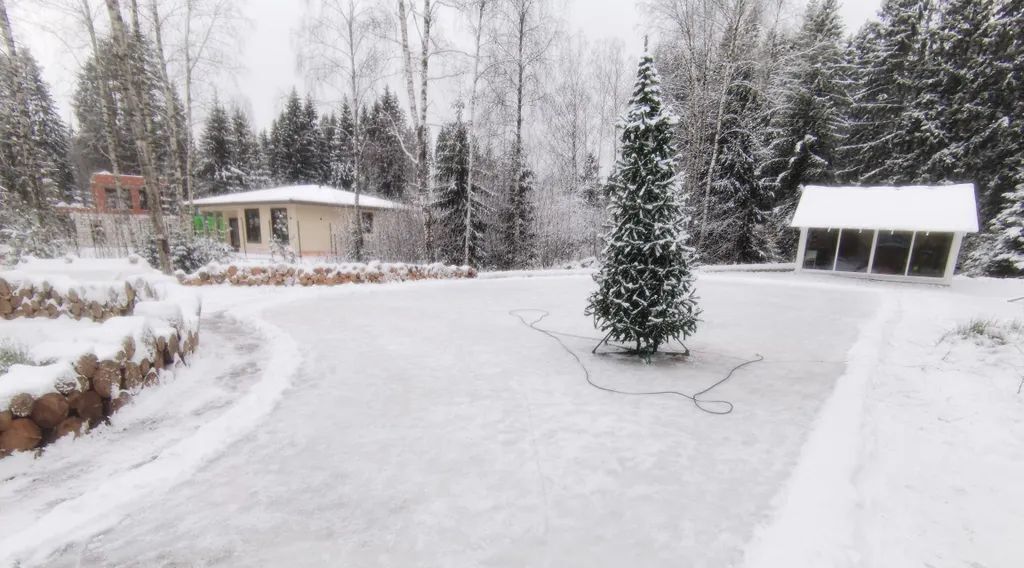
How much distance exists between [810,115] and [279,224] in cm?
2281

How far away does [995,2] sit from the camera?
15.6m

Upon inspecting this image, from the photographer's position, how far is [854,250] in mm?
13859

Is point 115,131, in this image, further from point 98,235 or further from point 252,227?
point 98,235

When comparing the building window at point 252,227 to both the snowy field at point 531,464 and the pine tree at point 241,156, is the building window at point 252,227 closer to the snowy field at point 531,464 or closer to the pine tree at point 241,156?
the snowy field at point 531,464

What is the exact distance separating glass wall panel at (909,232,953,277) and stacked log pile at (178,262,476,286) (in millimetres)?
15177

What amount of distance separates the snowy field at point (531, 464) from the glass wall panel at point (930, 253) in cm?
1063

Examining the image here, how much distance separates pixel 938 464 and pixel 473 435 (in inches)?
116

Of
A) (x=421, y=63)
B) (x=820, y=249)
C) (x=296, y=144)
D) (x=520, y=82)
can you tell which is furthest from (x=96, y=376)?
(x=296, y=144)

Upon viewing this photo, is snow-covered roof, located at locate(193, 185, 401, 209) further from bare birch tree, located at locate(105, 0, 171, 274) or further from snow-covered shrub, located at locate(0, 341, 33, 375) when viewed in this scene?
snow-covered shrub, located at locate(0, 341, 33, 375)

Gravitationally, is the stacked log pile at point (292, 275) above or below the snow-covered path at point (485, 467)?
above

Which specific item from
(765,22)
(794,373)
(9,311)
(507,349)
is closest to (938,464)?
(794,373)

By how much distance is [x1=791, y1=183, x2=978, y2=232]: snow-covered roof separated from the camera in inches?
485

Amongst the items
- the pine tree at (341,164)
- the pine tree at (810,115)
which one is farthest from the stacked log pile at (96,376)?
the pine tree at (341,164)

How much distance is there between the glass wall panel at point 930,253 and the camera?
12391 millimetres
